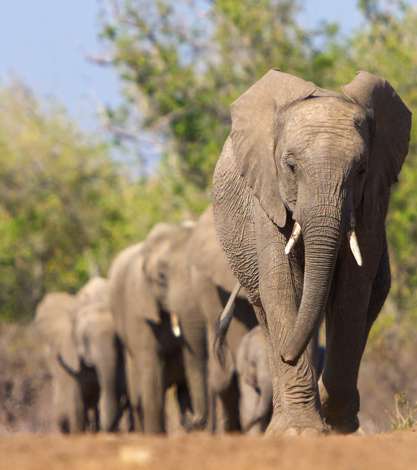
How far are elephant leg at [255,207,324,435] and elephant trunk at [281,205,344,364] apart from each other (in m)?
0.27

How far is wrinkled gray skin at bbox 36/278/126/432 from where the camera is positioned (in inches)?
762

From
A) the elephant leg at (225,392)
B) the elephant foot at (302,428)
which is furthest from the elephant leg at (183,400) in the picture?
the elephant foot at (302,428)

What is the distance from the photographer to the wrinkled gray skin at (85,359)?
63.5ft

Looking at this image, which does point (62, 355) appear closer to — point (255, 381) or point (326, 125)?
point (255, 381)

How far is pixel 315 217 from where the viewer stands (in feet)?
25.2

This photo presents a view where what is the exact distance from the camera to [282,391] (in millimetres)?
8062

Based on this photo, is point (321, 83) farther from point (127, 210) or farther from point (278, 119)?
point (278, 119)

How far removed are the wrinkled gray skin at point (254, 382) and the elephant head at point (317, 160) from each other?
161 inches

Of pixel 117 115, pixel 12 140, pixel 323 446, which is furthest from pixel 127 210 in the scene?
pixel 323 446

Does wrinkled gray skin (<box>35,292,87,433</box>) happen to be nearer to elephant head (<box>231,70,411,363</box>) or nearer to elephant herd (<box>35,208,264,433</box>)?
elephant herd (<box>35,208,264,433</box>)

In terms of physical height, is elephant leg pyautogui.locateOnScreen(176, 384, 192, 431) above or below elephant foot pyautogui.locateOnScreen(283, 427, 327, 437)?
below

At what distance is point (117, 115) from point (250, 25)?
11.9 feet

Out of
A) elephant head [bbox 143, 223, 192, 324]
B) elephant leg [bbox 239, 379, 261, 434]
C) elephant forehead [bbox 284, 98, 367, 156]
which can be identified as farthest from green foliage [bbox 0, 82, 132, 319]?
elephant forehead [bbox 284, 98, 367, 156]

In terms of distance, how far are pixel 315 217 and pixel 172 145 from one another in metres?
20.9
